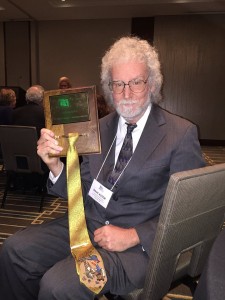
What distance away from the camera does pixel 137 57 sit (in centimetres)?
144

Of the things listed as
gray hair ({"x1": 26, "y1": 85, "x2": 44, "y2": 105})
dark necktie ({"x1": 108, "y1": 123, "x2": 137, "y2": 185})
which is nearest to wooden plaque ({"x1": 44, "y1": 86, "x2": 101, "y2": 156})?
dark necktie ({"x1": 108, "y1": 123, "x2": 137, "y2": 185})

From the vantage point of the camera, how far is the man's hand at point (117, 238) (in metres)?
1.25

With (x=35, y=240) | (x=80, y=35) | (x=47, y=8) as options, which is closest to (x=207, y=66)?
(x=80, y=35)

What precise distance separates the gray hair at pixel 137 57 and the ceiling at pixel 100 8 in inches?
237

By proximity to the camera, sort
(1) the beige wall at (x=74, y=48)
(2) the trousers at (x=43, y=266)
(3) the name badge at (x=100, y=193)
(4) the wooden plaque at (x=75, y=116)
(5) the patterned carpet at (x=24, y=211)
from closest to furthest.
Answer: (2) the trousers at (x=43, y=266), (4) the wooden plaque at (x=75, y=116), (3) the name badge at (x=100, y=193), (5) the patterned carpet at (x=24, y=211), (1) the beige wall at (x=74, y=48)

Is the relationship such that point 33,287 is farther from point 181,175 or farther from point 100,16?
point 100,16

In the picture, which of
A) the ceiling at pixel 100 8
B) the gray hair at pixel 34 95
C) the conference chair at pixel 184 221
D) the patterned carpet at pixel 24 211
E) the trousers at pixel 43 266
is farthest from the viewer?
the ceiling at pixel 100 8

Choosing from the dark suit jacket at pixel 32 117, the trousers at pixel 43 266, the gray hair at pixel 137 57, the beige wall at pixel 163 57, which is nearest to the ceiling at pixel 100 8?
the beige wall at pixel 163 57

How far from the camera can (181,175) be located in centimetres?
97

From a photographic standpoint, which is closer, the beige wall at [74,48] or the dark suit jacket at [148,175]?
the dark suit jacket at [148,175]

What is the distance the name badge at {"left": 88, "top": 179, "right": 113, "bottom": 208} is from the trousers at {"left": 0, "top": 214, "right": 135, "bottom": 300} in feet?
0.72

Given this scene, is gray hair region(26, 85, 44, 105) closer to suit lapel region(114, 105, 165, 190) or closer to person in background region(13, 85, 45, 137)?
person in background region(13, 85, 45, 137)

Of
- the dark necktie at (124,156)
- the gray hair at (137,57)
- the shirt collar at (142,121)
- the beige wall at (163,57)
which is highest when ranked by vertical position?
the beige wall at (163,57)

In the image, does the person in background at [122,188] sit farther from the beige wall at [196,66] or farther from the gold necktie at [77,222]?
the beige wall at [196,66]
